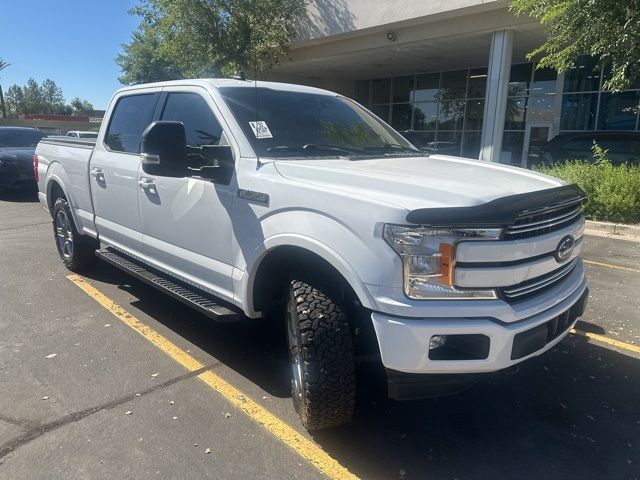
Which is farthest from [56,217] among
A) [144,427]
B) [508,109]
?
[508,109]

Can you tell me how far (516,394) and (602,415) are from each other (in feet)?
1.67

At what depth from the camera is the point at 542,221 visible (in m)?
2.62

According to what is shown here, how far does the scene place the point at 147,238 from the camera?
426 centimetres

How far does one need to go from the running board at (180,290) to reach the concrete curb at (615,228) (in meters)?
8.16

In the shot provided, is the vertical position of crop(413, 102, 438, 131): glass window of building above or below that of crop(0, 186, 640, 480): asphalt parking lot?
above

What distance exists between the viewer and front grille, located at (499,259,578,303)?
2.49 m

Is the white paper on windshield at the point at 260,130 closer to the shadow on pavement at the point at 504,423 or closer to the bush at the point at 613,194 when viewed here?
the shadow on pavement at the point at 504,423

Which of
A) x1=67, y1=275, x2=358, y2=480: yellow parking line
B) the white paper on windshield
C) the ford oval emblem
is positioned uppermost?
the white paper on windshield

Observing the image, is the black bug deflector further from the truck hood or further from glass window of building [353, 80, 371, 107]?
glass window of building [353, 80, 371, 107]

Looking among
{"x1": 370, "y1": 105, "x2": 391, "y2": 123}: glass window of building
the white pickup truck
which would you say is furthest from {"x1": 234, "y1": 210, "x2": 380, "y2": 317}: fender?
{"x1": 370, "y1": 105, "x2": 391, "y2": 123}: glass window of building

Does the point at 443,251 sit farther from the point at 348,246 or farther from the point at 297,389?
the point at 297,389

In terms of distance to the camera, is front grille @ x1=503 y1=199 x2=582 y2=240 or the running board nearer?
front grille @ x1=503 y1=199 x2=582 y2=240

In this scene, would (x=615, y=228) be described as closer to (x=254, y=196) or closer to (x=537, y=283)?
(x=537, y=283)

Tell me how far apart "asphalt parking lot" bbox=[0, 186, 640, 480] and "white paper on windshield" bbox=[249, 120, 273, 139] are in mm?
1707
